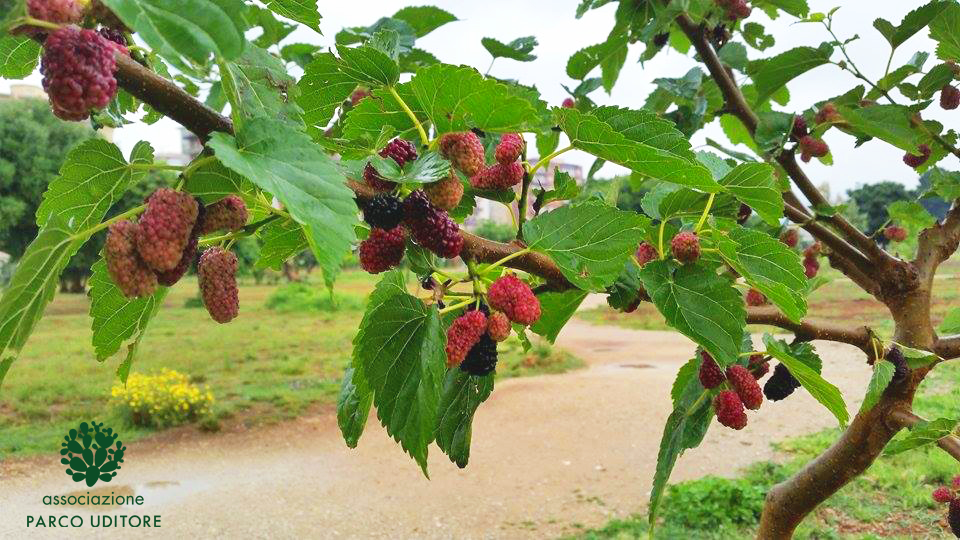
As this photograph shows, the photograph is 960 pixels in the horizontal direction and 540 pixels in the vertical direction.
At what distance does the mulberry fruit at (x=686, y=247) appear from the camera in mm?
585

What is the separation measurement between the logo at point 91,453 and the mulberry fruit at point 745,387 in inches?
170

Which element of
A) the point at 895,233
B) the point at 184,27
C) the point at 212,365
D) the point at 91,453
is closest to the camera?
the point at 184,27

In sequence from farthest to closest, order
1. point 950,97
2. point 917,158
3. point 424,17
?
point 917,158, point 950,97, point 424,17

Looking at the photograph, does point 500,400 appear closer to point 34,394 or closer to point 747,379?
point 34,394

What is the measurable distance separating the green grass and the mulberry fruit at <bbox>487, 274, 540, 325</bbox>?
2.63 metres

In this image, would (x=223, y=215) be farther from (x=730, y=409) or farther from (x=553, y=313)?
Result: (x=730, y=409)

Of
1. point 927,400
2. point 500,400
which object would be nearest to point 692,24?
point 927,400

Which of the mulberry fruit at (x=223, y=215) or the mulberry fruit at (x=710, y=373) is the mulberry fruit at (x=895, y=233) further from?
the mulberry fruit at (x=223, y=215)

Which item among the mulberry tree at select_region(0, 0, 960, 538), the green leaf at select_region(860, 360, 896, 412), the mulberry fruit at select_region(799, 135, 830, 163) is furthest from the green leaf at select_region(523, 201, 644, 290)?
the mulberry fruit at select_region(799, 135, 830, 163)

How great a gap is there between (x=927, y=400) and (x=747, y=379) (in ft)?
13.4

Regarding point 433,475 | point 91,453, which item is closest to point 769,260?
point 433,475

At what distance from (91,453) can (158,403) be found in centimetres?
72

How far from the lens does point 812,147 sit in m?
1.17

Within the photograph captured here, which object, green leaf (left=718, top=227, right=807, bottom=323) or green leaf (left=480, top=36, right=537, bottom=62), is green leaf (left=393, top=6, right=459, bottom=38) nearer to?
green leaf (left=480, top=36, right=537, bottom=62)
